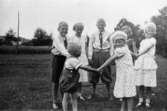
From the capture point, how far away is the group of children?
14.7ft

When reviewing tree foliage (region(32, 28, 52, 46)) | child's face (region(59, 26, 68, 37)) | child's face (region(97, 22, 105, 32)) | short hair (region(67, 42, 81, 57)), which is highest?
tree foliage (region(32, 28, 52, 46))

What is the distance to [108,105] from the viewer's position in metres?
5.85

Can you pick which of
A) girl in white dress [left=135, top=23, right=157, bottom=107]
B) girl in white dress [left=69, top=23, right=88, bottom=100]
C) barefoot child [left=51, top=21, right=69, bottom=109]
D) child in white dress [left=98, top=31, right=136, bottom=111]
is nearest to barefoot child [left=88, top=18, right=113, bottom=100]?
girl in white dress [left=69, top=23, right=88, bottom=100]

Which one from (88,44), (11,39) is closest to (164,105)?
(88,44)

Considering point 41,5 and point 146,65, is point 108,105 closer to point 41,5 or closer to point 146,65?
point 146,65

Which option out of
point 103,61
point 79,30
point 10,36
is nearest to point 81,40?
point 79,30

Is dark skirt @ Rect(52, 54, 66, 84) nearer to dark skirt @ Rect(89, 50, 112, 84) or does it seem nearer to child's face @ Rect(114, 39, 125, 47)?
dark skirt @ Rect(89, 50, 112, 84)

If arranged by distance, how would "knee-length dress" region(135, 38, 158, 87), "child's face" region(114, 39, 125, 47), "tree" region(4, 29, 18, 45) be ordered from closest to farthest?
1. "child's face" region(114, 39, 125, 47)
2. "knee-length dress" region(135, 38, 158, 87)
3. "tree" region(4, 29, 18, 45)

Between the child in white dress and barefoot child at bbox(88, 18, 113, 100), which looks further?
barefoot child at bbox(88, 18, 113, 100)

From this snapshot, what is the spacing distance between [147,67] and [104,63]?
4.05ft

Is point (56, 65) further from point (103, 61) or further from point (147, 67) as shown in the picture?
point (147, 67)

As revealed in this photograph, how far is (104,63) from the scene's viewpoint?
5117mm

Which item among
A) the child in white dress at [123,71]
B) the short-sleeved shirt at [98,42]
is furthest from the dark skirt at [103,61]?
the child in white dress at [123,71]

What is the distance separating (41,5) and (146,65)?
3.28 metres
